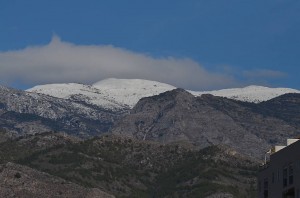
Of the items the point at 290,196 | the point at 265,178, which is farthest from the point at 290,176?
the point at 265,178

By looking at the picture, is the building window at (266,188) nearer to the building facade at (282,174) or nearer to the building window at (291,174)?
the building facade at (282,174)

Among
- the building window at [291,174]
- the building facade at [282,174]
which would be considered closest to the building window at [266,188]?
the building facade at [282,174]

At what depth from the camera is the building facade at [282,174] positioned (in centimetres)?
9562

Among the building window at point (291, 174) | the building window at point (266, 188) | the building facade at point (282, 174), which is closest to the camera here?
the building facade at point (282, 174)

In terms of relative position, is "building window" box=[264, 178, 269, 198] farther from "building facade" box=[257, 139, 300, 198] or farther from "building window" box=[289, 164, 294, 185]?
"building window" box=[289, 164, 294, 185]

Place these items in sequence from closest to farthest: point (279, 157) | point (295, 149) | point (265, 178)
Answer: point (295, 149), point (279, 157), point (265, 178)

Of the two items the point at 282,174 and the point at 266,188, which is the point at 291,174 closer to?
the point at 282,174

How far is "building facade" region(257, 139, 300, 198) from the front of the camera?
95.6 metres

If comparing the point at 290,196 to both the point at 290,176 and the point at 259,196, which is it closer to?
the point at 290,176

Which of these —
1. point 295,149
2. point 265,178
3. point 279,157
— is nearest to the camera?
point 295,149

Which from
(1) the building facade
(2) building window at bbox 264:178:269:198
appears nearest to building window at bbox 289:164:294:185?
(1) the building facade

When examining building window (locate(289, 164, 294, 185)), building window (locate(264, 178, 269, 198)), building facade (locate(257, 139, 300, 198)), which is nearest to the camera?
building facade (locate(257, 139, 300, 198))

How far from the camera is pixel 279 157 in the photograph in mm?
102688

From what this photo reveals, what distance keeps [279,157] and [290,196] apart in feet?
18.0
